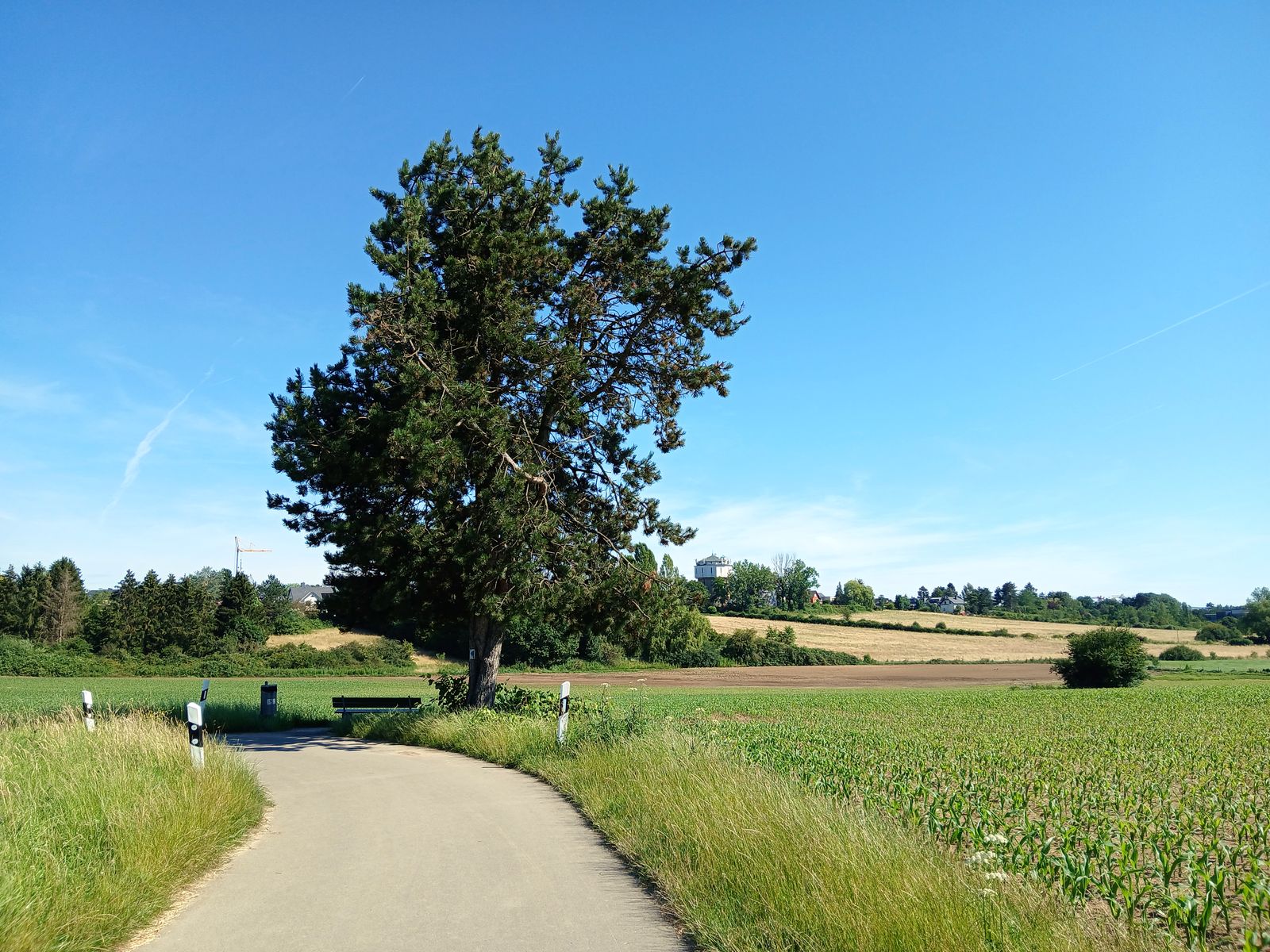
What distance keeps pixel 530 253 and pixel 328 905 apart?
47.0ft

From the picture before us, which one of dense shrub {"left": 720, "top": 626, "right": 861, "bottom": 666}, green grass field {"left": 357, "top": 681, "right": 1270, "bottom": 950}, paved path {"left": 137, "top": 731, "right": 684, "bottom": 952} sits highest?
paved path {"left": 137, "top": 731, "right": 684, "bottom": 952}

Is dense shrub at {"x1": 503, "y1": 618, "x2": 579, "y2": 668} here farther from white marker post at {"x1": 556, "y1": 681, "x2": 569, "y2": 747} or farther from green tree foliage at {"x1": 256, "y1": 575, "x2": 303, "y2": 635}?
white marker post at {"x1": 556, "y1": 681, "x2": 569, "y2": 747}

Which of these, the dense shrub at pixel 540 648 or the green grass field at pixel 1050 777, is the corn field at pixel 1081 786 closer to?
the green grass field at pixel 1050 777

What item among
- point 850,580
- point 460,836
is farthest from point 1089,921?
point 850,580

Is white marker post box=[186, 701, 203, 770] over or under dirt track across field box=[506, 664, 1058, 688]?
over

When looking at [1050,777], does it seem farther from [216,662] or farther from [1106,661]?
[216,662]

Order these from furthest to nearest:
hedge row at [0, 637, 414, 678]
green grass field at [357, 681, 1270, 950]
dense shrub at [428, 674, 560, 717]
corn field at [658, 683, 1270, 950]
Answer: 1. hedge row at [0, 637, 414, 678]
2. dense shrub at [428, 674, 560, 717]
3. corn field at [658, 683, 1270, 950]
4. green grass field at [357, 681, 1270, 950]

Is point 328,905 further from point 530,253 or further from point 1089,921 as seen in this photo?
point 530,253

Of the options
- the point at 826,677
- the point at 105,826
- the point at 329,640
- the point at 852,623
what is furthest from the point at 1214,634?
the point at 105,826

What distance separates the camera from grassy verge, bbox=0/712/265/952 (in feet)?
16.6

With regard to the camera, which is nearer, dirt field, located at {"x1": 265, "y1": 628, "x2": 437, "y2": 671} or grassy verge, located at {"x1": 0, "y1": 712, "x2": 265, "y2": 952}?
grassy verge, located at {"x1": 0, "y1": 712, "x2": 265, "y2": 952}

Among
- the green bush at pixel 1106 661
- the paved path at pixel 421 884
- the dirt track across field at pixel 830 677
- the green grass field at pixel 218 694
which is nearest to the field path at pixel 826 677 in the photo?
the dirt track across field at pixel 830 677

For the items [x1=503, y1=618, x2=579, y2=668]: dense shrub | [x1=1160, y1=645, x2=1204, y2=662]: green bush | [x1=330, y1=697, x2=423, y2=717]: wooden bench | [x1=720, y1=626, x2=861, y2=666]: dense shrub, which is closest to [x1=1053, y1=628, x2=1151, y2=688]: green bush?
[x1=720, y1=626, x2=861, y2=666]: dense shrub

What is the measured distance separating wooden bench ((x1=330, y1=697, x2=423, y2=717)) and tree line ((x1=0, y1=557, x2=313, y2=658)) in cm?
5654
